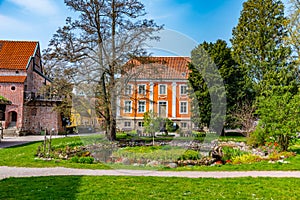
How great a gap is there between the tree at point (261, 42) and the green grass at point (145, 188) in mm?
20000

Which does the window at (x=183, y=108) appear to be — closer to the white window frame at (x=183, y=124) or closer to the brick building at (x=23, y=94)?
the white window frame at (x=183, y=124)

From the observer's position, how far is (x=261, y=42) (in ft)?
85.5

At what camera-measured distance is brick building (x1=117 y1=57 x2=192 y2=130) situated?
1522 centimetres

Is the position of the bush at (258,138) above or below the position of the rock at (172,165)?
above

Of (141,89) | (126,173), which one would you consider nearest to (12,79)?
(141,89)

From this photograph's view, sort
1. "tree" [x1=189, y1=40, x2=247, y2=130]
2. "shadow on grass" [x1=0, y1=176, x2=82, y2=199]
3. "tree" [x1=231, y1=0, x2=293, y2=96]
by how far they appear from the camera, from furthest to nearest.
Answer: "tree" [x1=231, y1=0, x2=293, y2=96] → "tree" [x1=189, y1=40, x2=247, y2=130] → "shadow on grass" [x1=0, y1=176, x2=82, y2=199]

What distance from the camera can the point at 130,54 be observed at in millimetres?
14734

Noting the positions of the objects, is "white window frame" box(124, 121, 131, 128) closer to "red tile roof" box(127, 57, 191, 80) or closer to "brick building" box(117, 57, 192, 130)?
"brick building" box(117, 57, 192, 130)

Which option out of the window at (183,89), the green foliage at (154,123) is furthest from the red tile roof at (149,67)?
the window at (183,89)

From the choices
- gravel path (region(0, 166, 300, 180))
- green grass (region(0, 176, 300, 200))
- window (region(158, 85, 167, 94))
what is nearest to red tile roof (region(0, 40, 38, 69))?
window (region(158, 85, 167, 94))

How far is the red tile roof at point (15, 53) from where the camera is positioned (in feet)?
76.1

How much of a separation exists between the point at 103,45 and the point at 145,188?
10.5 metres

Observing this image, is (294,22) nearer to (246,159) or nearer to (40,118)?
(246,159)

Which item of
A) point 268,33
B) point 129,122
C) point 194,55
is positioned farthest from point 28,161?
point 268,33
